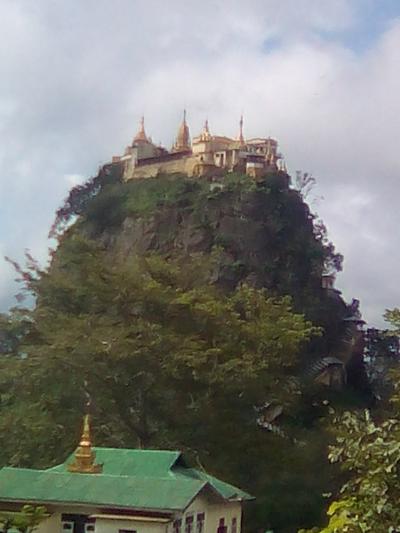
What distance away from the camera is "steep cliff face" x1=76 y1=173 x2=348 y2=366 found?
145 feet

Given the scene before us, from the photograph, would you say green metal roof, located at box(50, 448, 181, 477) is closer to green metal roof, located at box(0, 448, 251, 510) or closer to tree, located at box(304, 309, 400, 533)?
green metal roof, located at box(0, 448, 251, 510)

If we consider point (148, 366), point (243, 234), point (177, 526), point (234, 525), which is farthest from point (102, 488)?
point (243, 234)

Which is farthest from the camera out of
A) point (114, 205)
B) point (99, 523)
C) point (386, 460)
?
point (114, 205)

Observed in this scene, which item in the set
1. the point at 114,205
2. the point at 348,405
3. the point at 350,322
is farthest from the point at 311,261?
the point at 114,205

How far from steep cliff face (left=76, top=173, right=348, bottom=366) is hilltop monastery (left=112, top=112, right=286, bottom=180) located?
339 cm

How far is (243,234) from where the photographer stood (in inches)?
1768

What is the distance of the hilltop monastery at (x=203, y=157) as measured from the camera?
51.6 m

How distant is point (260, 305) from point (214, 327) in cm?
178

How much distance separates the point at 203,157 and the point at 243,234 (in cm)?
1032

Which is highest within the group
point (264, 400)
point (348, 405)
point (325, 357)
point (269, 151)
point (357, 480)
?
point (269, 151)

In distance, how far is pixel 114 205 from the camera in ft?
162

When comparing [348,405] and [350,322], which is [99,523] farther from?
[350,322]

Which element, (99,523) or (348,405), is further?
(348,405)

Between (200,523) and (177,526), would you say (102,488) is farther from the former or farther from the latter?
(200,523)
